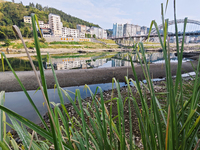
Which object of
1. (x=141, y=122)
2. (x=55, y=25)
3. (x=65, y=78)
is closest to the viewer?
(x=141, y=122)

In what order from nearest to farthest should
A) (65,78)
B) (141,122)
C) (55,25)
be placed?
(141,122), (65,78), (55,25)

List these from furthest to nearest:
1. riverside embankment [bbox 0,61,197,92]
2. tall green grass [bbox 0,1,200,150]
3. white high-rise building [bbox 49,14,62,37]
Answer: white high-rise building [bbox 49,14,62,37] → riverside embankment [bbox 0,61,197,92] → tall green grass [bbox 0,1,200,150]

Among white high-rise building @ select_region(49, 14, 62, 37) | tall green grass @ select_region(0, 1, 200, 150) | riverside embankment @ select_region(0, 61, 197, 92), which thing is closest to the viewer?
tall green grass @ select_region(0, 1, 200, 150)

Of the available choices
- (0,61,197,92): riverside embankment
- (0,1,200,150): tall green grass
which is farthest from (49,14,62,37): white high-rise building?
(0,1,200,150): tall green grass

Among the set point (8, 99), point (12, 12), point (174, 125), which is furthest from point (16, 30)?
point (12, 12)

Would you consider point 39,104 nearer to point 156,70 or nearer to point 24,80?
point 24,80

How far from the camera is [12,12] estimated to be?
4553 centimetres

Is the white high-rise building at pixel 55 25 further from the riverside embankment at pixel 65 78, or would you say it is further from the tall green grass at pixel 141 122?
the tall green grass at pixel 141 122

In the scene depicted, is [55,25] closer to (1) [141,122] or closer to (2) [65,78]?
(2) [65,78]

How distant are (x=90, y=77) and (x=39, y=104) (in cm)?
265

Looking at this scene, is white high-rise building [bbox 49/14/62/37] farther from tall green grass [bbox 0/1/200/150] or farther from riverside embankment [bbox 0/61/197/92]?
tall green grass [bbox 0/1/200/150]

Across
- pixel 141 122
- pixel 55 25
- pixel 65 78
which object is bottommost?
pixel 65 78

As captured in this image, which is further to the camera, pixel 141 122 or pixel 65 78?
pixel 65 78

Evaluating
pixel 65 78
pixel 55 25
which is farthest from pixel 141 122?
pixel 55 25
